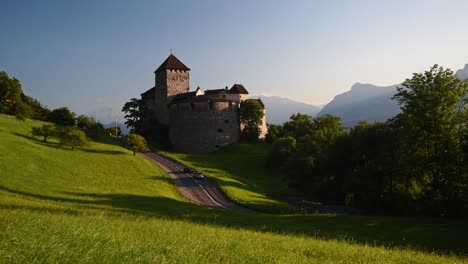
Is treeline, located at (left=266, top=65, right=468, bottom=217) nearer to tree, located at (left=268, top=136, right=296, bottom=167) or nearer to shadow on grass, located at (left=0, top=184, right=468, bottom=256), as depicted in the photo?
shadow on grass, located at (left=0, top=184, right=468, bottom=256)

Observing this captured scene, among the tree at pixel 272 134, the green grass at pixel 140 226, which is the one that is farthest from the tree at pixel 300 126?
the green grass at pixel 140 226

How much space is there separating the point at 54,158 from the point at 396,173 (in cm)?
3583

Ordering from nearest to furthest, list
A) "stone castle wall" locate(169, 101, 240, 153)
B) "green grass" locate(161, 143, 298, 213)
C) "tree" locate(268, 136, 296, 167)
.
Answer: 1. "green grass" locate(161, 143, 298, 213)
2. "tree" locate(268, 136, 296, 167)
3. "stone castle wall" locate(169, 101, 240, 153)

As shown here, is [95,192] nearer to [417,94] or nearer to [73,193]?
[73,193]

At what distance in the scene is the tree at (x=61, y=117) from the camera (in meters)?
70.5

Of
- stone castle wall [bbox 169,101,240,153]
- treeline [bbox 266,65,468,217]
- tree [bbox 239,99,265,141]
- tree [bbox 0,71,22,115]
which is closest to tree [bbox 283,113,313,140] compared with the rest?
tree [bbox 239,99,265,141]

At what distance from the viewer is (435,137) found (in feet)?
88.6

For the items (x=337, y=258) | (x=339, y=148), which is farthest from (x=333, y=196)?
(x=337, y=258)

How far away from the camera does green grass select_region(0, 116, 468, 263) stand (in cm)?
748

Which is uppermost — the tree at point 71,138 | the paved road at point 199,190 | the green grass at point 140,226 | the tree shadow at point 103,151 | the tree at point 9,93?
the tree at point 9,93

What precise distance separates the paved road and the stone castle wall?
71.9ft

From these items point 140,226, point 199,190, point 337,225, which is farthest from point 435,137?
point 199,190

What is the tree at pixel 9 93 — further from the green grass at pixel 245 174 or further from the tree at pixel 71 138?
the green grass at pixel 245 174

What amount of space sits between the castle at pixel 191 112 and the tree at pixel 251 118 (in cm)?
121
